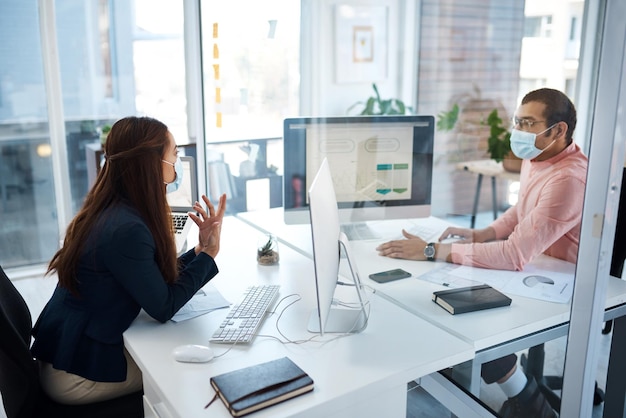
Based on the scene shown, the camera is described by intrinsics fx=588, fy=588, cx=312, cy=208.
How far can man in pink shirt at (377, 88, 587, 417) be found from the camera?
1533 mm

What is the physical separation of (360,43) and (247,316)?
3.08 metres

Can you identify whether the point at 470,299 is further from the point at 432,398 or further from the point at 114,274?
the point at 114,274

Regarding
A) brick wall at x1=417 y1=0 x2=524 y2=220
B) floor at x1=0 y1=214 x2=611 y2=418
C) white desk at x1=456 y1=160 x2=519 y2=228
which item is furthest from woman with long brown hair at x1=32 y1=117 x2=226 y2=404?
brick wall at x1=417 y1=0 x2=524 y2=220

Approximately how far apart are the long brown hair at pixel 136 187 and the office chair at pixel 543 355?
1094 millimetres

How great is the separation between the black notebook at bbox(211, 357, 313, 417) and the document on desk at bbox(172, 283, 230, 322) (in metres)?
0.39

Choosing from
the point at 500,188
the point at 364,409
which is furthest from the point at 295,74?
the point at 364,409

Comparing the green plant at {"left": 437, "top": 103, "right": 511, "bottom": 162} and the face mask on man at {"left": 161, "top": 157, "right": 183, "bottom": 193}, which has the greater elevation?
the green plant at {"left": 437, "top": 103, "right": 511, "bottom": 162}

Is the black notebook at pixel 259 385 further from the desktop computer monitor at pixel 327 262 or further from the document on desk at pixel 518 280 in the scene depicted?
the document on desk at pixel 518 280

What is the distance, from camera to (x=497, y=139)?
2.00m

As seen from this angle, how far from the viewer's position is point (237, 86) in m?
3.58

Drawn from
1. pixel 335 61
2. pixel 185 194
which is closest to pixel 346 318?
pixel 185 194

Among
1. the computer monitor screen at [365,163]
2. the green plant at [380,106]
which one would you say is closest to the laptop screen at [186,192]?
the computer monitor screen at [365,163]

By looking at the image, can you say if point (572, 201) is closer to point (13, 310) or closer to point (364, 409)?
point (364, 409)

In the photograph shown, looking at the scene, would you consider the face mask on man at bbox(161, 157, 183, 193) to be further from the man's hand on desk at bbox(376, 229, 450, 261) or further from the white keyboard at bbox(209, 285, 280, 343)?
the man's hand on desk at bbox(376, 229, 450, 261)
